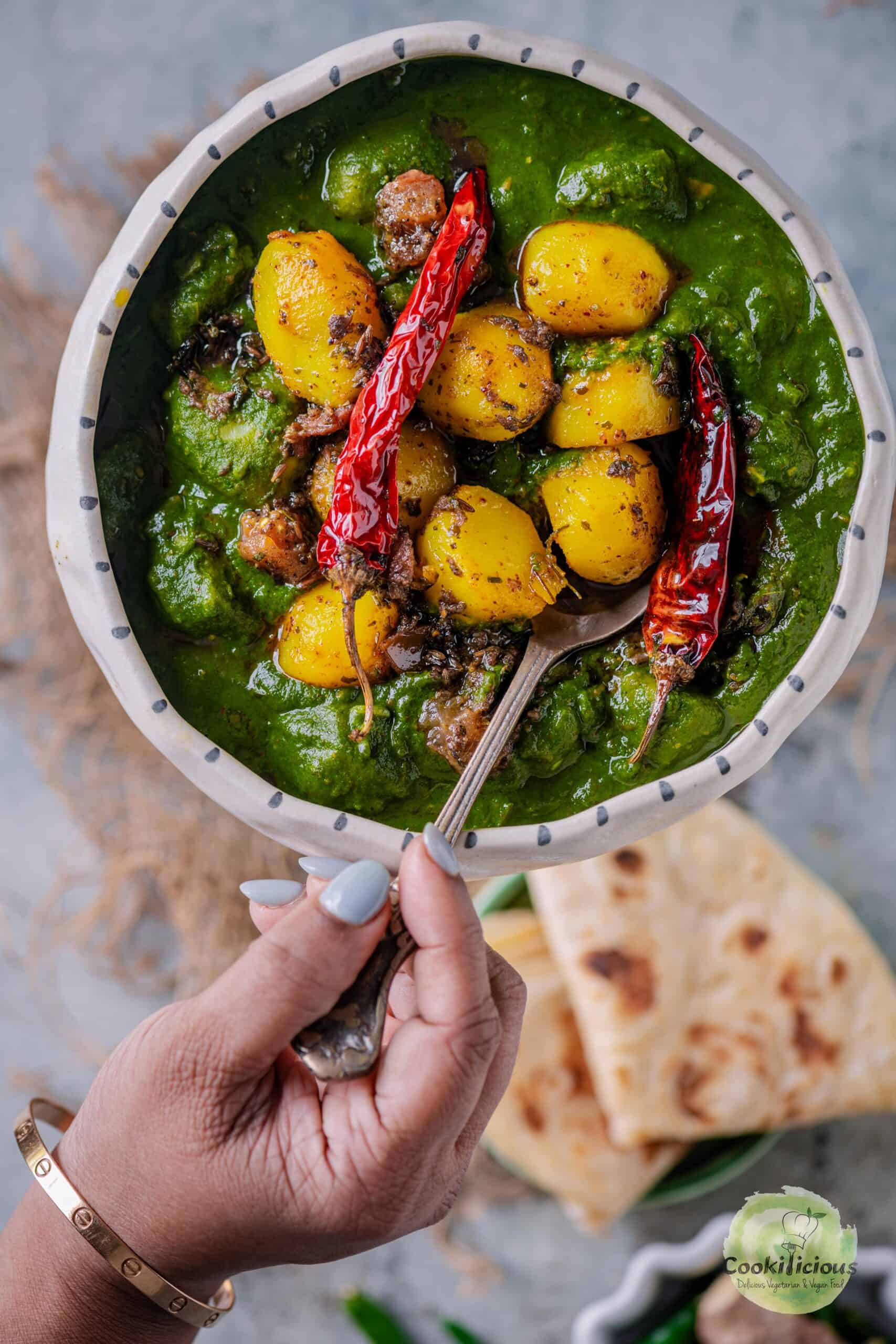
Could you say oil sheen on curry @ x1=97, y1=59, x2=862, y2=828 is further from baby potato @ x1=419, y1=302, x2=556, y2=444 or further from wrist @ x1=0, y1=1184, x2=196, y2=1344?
wrist @ x1=0, y1=1184, x2=196, y2=1344

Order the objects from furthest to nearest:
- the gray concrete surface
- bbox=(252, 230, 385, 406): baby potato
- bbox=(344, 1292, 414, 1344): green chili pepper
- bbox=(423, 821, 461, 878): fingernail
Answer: bbox=(344, 1292, 414, 1344): green chili pepper, the gray concrete surface, bbox=(252, 230, 385, 406): baby potato, bbox=(423, 821, 461, 878): fingernail

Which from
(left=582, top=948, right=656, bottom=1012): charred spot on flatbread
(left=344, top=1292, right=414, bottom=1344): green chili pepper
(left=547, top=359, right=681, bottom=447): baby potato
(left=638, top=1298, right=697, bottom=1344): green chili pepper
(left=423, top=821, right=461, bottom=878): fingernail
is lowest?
(left=638, top=1298, right=697, bottom=1344): green chili pepper

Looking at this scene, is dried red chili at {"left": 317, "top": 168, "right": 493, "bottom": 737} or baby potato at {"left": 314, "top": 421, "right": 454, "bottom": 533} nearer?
dried red chili at {"left": 317, "top": 168, "right": 493, "bottom": 737}

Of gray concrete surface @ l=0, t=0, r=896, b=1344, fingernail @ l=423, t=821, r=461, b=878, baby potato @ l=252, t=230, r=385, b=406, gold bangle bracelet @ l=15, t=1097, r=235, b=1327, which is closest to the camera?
fingernail @ l=423, t=821, r=461, b=878

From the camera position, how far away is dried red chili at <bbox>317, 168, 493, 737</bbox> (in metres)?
1.77

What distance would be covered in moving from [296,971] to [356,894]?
14 centimetres

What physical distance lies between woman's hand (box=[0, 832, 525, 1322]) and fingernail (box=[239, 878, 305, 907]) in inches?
8.4

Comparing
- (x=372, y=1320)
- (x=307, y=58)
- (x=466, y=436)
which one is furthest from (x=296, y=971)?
(x=307, y=58)

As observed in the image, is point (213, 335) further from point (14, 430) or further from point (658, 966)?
point (658, 966)

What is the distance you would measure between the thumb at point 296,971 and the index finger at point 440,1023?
0.24 feet

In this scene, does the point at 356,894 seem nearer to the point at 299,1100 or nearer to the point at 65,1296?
the point at 299,1100

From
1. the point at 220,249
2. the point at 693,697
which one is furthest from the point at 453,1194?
the point at 220,249

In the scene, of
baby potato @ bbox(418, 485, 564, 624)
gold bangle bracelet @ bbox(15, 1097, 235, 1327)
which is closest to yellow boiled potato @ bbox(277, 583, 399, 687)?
baby potato @ bbox(418, 485, 564, 624)

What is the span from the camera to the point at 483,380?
184 centimetres
